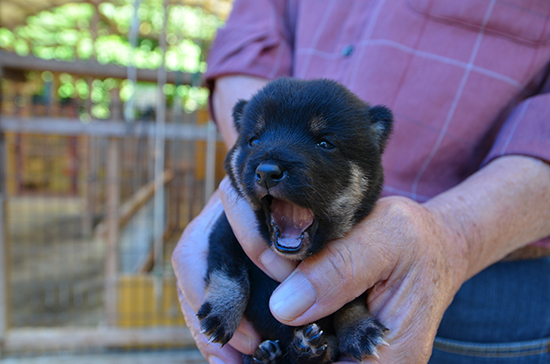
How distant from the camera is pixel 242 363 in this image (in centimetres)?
199

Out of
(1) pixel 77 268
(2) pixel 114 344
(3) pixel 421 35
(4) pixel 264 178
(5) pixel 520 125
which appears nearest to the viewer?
(4) pixel 264 178

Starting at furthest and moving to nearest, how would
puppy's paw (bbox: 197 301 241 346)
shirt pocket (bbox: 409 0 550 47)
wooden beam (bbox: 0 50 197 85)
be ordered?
wooden beam (bbox: 0 50 197 85) → shirt pocket (bbox: 409 0 550 47) → puppy's paw (bbox: 197 301 241 346)

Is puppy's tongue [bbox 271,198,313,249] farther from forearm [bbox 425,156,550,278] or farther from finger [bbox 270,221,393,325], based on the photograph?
forearm [bbox 425,156,550,278]

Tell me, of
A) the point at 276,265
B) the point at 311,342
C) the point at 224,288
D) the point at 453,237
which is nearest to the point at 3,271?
the point at 224,288

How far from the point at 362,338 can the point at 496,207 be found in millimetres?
919

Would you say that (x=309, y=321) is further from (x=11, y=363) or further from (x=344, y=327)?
(x=11, y=363)

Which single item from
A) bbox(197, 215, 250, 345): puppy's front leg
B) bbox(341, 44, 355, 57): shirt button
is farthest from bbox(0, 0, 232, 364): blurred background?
bbox(197, 215, 250, 345): puppy's front leg

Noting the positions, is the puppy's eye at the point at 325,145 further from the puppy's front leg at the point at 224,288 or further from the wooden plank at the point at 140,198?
the wooden plank at the point at 140,198

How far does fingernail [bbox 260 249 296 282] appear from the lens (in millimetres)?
1713

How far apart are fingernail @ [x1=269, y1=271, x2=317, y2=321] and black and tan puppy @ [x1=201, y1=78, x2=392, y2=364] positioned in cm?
13

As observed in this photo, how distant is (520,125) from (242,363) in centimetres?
191

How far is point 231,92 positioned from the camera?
8.02 ft

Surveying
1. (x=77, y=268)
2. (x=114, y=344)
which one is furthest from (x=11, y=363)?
(x=77, y=268)

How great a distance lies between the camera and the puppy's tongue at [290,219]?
5.20ft
